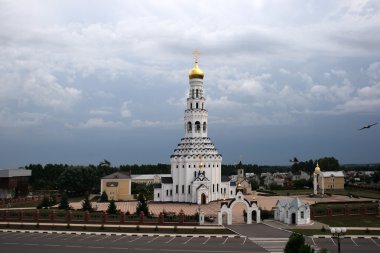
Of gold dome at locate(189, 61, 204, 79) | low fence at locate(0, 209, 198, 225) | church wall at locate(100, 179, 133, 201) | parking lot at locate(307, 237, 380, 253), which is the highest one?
gold dome at locate(189, 61, 204, 79)

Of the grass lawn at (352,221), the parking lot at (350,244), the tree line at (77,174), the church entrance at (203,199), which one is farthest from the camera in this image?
the tree line at (77,174)

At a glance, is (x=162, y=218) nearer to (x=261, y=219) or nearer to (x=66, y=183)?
(x=261, y=219)

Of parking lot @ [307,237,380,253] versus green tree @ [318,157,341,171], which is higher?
green tree @ [318,157,341,171]

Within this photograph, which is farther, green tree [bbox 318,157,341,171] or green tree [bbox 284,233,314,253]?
green tree [bbox 318,157,341,171]

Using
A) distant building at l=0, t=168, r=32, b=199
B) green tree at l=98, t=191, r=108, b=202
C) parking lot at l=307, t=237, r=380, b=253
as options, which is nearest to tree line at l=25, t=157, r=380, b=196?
distant building at l=0, t=168, r=32, b=199

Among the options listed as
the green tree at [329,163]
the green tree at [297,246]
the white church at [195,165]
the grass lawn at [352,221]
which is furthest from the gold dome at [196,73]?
the green tree at [329,163]

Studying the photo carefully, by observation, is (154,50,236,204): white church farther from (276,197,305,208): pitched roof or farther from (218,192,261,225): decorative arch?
(276,197,305,208): pitched roof

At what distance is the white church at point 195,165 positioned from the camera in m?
53.4

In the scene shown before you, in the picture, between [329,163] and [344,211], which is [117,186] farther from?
[329,163]

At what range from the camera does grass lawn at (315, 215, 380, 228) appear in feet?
111

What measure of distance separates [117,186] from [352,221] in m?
31.8

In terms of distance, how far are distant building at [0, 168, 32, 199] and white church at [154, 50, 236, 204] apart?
71.2ft

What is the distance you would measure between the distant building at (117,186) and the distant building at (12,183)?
Result: 14.0 m

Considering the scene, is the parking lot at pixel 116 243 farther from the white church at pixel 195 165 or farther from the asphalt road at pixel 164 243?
the white church at pixel 195 165
